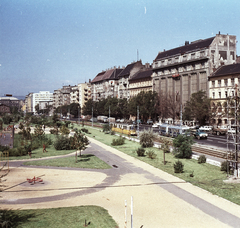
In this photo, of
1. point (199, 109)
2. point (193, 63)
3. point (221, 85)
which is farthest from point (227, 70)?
point (199, 109)

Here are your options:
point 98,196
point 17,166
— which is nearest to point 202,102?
point 17,166

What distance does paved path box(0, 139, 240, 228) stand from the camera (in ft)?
55.4

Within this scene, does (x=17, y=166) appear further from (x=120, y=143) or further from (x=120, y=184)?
(x=120, y=143)

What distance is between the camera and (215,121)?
7481cm

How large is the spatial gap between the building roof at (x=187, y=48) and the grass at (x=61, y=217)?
72.4 m

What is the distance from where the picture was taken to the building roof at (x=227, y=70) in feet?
235

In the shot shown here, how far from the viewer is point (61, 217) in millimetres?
16812

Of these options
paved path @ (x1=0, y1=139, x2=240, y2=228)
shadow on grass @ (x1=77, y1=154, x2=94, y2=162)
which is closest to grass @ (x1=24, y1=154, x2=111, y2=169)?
shadow on grass @ (x1=77, y1=154, x2=94, y2=162)

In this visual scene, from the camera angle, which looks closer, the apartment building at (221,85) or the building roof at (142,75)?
the apartment building at (221,85)

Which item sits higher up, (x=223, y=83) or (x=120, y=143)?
(x=223, y=83)

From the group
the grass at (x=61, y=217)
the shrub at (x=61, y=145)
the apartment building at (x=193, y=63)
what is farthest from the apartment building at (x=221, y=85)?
the grass at (x=61, y=217)

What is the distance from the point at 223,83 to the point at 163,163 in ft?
159

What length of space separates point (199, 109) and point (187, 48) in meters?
28.3

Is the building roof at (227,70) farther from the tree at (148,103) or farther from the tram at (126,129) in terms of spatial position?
the tram at (126,129)
